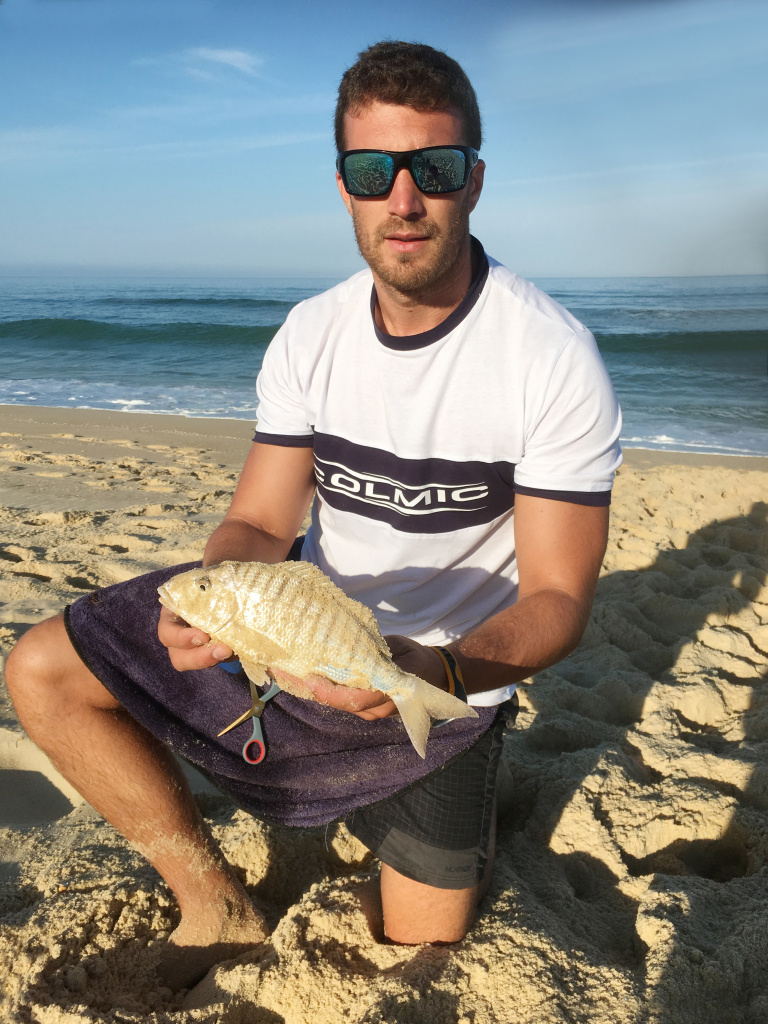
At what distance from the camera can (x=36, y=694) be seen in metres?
2.37

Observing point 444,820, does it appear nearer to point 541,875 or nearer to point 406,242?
point 541,875

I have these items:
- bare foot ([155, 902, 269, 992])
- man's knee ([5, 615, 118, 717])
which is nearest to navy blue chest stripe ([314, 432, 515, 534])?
man's knee ([5, 615, 118, 717])

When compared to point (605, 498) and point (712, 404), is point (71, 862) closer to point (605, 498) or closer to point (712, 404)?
point (605, 498)

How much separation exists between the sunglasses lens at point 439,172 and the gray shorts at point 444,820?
1.80 metres

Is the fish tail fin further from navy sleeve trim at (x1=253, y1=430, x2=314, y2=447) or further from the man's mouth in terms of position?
the man's mouth

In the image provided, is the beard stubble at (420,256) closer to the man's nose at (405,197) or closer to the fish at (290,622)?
the man's nose at (405,197)

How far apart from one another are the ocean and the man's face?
806cm

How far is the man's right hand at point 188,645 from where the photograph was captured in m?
1.98

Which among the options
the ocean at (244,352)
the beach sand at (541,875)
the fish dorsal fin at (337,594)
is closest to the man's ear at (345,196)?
the fish dorsal fin at (337,594)

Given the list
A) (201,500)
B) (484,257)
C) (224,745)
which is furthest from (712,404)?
(224,745)

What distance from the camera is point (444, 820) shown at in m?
2.45

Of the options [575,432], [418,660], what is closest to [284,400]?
[575,432]

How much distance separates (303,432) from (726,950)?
210 centimetres

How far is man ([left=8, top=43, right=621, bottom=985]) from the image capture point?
234 centimetres
